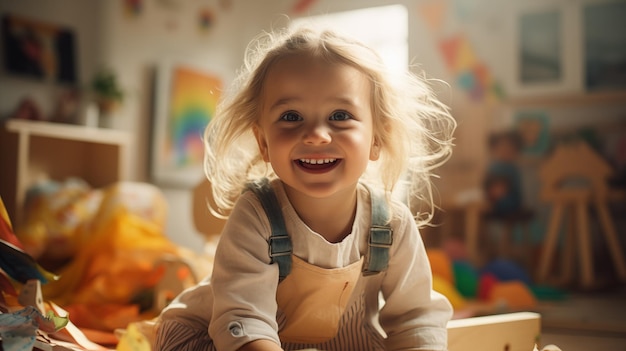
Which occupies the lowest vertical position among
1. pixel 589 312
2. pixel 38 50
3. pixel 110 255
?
pixel 589 312

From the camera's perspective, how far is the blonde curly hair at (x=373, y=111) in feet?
2.63

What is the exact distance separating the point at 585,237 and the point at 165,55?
99.3 inches

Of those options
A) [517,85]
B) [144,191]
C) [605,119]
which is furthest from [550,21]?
[144,191]

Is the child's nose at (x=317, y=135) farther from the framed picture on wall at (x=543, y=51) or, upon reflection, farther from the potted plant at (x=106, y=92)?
the framed picture on wall at (x=543, y=51)

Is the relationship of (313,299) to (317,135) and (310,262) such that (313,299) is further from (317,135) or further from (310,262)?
(317,135)

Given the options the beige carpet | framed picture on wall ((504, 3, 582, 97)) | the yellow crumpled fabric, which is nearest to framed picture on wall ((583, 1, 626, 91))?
framed picture on wall ((504, 3, 582, 97))

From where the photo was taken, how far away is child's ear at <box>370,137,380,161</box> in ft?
2.82

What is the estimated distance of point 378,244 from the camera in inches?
32.3

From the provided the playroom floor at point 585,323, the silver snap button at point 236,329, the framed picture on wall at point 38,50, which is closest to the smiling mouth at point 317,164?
the silver snap button at point 236,329

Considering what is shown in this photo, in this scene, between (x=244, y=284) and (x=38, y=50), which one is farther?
(x=38, y=50)

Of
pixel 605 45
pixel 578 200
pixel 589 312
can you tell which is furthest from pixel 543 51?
pixel 589 312

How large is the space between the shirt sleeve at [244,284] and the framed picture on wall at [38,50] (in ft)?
7.50

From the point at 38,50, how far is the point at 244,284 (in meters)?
2.43

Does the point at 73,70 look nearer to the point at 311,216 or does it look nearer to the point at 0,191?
the point at 0,191
